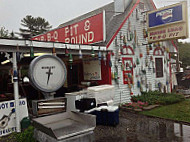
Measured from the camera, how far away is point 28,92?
1076cm

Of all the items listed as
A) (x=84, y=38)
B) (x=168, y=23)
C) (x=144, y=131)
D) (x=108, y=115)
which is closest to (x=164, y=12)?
(x=168, y=23)

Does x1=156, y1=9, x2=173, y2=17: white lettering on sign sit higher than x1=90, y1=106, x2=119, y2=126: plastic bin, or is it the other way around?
x1=156, y1=9, x2=173, y2=17: white lettering on sign

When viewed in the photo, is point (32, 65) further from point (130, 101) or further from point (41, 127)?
point (130, 101)

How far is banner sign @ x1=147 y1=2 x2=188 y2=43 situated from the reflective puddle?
4.44 meters

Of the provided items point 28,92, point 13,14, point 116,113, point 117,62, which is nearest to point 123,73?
point 117,62

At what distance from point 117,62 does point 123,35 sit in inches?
65.7

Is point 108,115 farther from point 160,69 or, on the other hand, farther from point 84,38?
point 160,69

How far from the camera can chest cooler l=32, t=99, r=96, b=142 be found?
11.4 feet

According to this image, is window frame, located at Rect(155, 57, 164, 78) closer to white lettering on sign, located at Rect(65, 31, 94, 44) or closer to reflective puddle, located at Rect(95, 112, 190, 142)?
white lettering on sign, located at Rect(65, 31, 94, 44)

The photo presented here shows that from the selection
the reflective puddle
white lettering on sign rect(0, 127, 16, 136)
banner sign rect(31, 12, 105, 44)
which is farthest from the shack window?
white lettering on sign rect(0, 127, 16, 136)

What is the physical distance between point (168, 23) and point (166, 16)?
0.38 metres

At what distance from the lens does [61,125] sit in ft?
13.2

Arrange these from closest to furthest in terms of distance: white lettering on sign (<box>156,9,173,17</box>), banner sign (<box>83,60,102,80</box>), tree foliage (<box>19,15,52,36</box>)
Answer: white lettering on sign (<box>156,9,173,17</box>) < banner sign (<box>83,60,102,80</box>) < tree foliage (<box>19,15,52,36</box>)

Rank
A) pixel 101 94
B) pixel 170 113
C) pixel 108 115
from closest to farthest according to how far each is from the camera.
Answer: pixel 108 115 < pixel 101 94 < pixel 170 113
